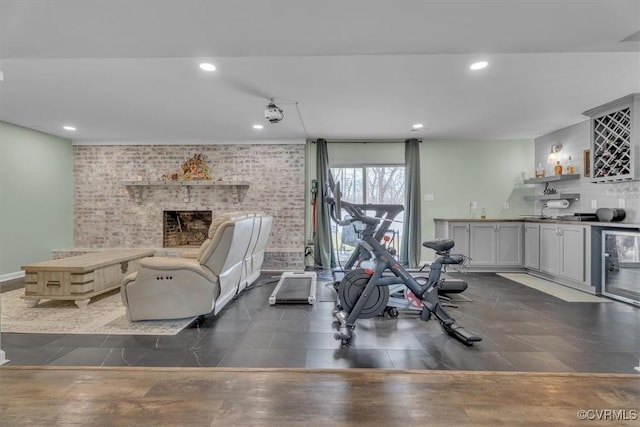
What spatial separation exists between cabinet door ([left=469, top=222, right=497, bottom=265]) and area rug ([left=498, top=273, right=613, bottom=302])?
13.0 inches

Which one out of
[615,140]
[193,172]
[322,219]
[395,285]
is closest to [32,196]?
[193,172]

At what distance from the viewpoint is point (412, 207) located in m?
5.54

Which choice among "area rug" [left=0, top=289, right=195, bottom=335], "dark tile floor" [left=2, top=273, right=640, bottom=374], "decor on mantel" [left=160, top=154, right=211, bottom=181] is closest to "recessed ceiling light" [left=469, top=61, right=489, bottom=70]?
"dark tile floor" [left=2, top=273, right=640, bottom=374]

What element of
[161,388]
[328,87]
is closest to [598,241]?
[328,87]

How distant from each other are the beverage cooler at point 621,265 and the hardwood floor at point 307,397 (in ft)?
7.48

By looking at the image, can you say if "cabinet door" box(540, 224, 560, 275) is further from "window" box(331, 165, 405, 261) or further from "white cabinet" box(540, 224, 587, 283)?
"window" box(331, 165, 405, 261)

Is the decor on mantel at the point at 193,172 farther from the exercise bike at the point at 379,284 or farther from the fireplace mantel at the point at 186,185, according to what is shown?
the exercise bike at the point at 379,284

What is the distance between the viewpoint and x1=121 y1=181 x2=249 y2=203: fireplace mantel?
5.51 meters

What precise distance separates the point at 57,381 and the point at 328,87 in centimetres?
334

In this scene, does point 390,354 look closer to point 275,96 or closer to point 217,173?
point 275,96

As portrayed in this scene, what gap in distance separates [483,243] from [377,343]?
3638 mm

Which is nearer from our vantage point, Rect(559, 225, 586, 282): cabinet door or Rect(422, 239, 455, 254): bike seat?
Rect(422, 239, 455, 254): bike seat

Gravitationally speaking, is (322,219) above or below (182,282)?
above

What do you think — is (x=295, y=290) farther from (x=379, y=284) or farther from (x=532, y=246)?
(x=532, y=246)
